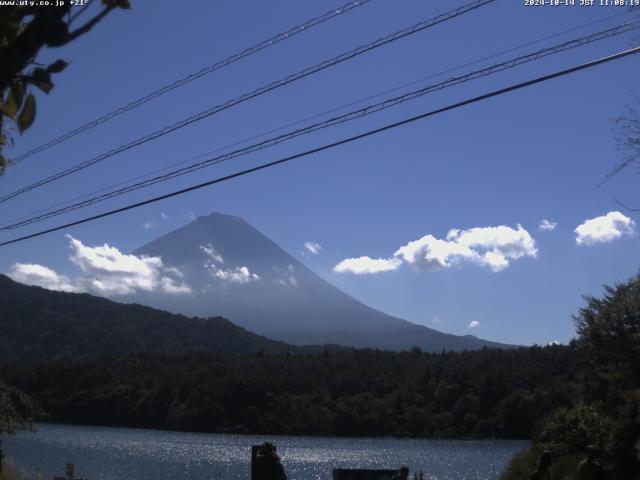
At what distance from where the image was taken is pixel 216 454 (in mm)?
66000

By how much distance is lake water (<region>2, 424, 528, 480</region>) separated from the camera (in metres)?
50.7

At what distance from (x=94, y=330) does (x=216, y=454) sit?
306ft

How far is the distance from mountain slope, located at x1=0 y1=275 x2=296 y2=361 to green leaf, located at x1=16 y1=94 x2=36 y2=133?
451 feet

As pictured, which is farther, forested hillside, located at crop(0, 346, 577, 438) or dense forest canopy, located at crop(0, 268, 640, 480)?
forested hillside, located at crop(0, 346, 577, 438)

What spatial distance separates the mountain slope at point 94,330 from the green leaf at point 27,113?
13759cm

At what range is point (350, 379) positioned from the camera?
332 feet

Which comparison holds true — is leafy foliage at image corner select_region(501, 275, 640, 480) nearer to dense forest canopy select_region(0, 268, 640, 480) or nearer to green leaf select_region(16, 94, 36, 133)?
green leaf select_region(16, 94, 36, 133)

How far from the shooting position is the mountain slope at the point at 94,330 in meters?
145

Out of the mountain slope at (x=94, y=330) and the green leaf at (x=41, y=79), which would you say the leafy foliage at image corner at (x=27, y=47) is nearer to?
the green leaf at (x=41, y=79)

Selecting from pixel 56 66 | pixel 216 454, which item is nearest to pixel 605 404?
pixel 56 66

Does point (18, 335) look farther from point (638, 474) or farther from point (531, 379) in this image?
point (638, 474)

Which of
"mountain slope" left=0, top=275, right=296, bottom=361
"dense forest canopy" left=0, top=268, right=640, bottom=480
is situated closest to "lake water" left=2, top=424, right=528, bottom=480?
"dense forest canopy" left=0, top=268, right=640, bottom=480

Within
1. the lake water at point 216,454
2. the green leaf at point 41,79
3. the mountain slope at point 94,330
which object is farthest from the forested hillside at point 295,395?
the green leaf at point 41,79

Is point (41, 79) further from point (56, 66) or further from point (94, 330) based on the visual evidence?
point (94, 330)
